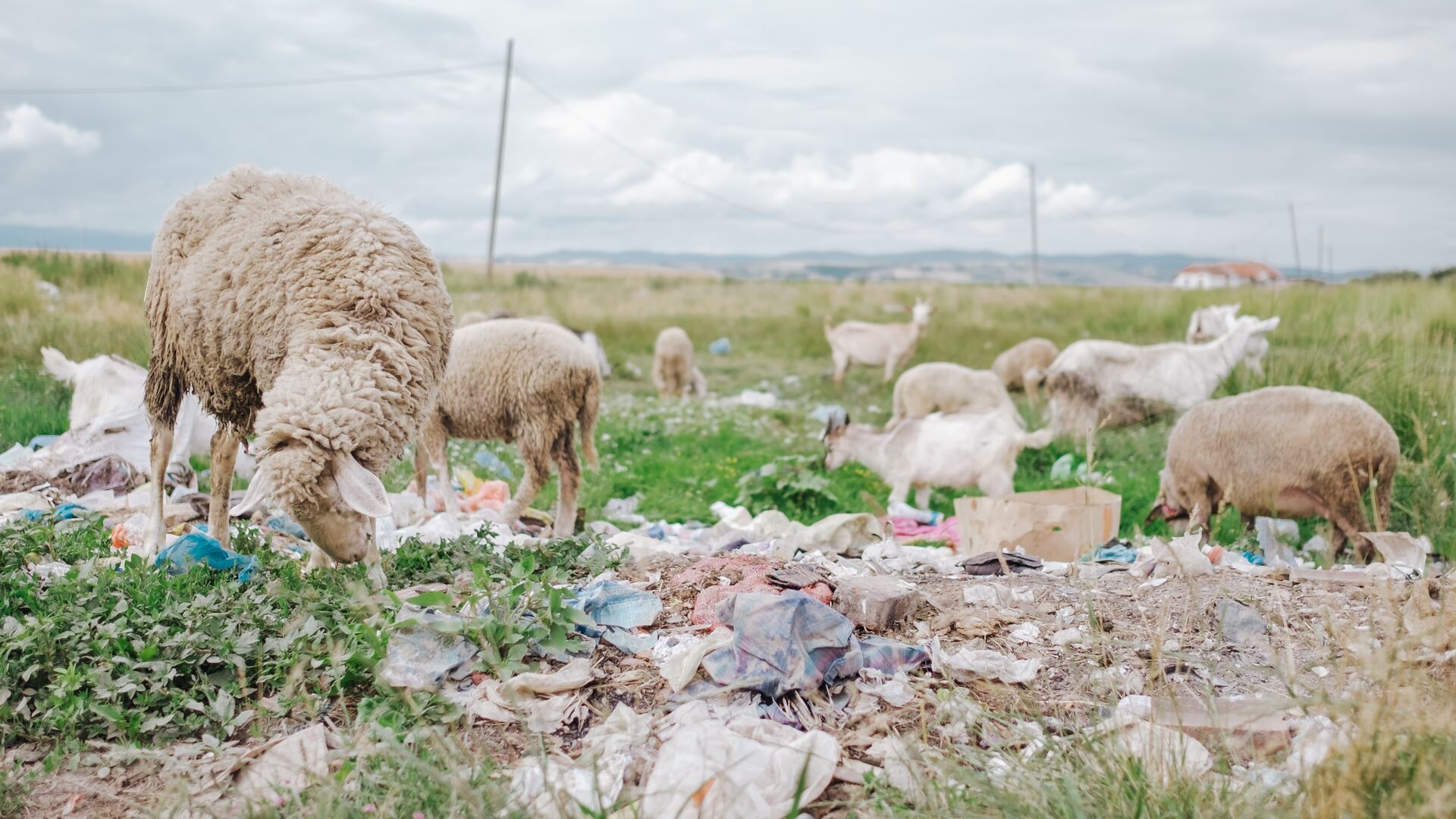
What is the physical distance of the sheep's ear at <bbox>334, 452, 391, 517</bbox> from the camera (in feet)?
13.2

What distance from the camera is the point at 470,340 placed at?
Result: 23.0ft

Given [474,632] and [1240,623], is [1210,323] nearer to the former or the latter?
[1240,623]

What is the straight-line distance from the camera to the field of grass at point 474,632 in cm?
247

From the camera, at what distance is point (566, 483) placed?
22.5 feet

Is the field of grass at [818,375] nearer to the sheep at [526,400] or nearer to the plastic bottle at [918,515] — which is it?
the plastic bottle at [918,515]

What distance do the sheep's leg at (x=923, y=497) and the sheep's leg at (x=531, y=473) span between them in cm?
302

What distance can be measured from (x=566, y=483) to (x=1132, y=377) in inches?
262

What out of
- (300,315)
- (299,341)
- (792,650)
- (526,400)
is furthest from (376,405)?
(526,400)

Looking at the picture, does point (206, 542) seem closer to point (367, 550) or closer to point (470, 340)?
point (367, 550)

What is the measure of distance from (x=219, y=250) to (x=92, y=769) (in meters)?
2.56

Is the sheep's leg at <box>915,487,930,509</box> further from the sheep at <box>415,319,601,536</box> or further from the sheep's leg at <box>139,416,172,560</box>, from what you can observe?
the sheep's leg at <box>139,416,172,560</box>

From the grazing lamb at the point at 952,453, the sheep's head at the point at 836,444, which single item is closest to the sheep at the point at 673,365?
the sheep's head at the point at 836,444

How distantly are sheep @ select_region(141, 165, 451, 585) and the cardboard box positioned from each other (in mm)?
3081

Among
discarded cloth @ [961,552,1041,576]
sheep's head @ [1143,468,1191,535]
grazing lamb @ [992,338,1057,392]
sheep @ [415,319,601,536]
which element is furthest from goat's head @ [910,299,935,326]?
→ discarded cloth @ [961,552,1041,576]
